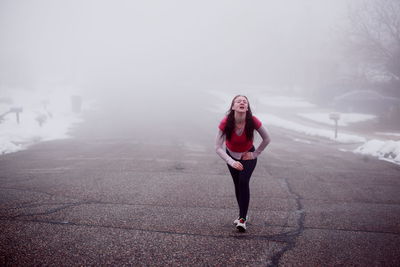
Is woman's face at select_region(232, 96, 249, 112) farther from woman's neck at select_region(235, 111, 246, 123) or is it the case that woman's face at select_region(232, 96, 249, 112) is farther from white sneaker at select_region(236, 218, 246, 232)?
white sneaker at select_region(236, 218, 246, 232)

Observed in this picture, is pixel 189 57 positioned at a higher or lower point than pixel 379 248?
higher

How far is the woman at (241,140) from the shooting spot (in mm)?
3903

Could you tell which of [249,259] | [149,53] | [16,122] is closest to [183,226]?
[249,259]

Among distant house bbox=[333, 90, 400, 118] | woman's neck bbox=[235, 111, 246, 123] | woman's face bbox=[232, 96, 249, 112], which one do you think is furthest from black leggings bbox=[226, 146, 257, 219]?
distant house bbox=[333, 90, 400, 118]

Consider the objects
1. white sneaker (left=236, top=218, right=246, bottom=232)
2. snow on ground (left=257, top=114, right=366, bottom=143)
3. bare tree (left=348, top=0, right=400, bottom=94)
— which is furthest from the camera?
bare tree (left=348, top=0, right=400, bottom=94)

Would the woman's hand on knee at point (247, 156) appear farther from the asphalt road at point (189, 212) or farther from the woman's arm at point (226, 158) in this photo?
the asphalt road at point (189, 212)

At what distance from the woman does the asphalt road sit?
2.03 feet

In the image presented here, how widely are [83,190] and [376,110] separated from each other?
28429 mm

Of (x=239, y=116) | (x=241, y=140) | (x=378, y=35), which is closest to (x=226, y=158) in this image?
(x=241, y=140)

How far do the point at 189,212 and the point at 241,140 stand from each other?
1.65m

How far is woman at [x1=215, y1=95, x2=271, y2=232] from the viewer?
3903mm

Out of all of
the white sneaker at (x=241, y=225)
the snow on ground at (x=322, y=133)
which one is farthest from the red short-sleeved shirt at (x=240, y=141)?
the snow on ground at (x=322, y=133)

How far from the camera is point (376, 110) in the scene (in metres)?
26.7

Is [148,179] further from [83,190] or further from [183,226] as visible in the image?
[183,226]
